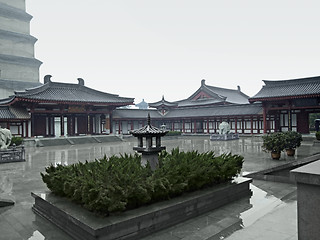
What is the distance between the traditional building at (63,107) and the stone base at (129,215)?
87.3 ft

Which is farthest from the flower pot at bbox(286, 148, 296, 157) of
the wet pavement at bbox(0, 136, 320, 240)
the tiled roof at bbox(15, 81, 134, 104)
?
the tiled roof at bbox(15, 81, 134, 104)

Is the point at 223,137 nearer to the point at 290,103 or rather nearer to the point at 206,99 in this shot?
the point at 290,103

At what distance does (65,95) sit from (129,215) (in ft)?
108

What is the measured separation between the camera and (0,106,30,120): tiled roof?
2885 cm

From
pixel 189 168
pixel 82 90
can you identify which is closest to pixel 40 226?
pixel 189 168

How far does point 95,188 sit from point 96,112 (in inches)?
1319

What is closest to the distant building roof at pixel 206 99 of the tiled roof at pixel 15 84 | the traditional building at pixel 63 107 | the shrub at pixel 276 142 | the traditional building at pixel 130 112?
the traditional building at pixel 130 112

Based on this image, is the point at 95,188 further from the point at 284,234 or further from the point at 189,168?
the point at 284,234

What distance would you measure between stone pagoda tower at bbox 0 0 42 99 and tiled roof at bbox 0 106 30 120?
9831 millimetres

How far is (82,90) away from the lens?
38.4 metres

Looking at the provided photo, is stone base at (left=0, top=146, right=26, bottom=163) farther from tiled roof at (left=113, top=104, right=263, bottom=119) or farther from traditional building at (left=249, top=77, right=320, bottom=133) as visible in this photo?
traditional building at (left=249, top=77, right=320, bottom=133)

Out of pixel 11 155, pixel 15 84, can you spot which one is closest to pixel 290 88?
pixel 11 155

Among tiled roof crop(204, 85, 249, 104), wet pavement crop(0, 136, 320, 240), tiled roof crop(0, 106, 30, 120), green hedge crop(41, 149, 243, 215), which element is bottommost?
wet pavement crop(0, 136, 320, 240)

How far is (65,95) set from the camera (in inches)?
1368
